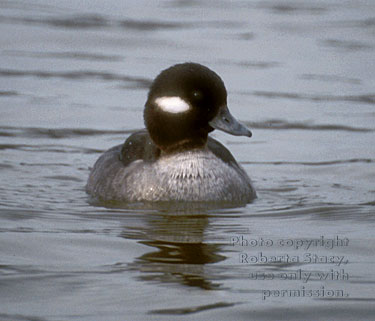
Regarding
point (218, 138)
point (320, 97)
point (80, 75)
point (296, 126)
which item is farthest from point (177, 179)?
point (80, 75)

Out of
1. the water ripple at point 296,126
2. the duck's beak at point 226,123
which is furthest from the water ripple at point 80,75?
the duck's beak at point 226,123

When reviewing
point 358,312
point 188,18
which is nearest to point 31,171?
point 358,312

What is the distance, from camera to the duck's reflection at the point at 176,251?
7.11 metres

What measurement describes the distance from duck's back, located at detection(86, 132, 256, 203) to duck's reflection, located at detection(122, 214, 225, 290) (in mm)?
517

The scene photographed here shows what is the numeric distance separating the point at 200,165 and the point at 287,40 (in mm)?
9442

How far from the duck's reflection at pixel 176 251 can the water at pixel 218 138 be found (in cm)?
2

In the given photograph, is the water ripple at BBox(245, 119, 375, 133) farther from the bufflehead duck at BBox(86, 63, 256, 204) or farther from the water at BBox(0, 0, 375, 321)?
the bufflehead duck at BBox(86, 63, 256, 204)

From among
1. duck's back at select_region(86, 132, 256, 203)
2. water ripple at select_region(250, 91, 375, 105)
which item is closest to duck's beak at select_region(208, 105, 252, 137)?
duck's back at select_region(86, 132, 256, 203)

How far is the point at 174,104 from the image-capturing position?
944 centimetres

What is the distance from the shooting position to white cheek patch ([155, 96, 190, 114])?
370 inches

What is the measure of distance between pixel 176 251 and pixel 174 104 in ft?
6.42

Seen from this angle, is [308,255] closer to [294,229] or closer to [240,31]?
[294,229]

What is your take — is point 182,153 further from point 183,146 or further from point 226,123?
point 226,123

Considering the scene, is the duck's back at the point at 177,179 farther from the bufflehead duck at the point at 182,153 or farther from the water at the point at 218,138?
the water at the point at 218,138
